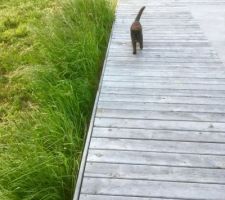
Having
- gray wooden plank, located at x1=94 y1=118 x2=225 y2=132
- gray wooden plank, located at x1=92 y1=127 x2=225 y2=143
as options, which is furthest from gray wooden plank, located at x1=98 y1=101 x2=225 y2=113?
gray wooden plank, located at x1=92 y1=127 x2=225 y2=143

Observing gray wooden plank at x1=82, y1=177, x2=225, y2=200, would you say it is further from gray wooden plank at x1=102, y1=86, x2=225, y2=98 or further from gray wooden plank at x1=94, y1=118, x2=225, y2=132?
gray wooden plank at x1=102, y1=86, x2=225, y2=98

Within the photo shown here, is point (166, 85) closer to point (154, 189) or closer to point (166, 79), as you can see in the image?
point (166, 79)

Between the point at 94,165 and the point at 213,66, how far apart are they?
214cm

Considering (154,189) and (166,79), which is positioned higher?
(154,189)

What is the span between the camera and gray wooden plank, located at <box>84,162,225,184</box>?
2537 millimetres

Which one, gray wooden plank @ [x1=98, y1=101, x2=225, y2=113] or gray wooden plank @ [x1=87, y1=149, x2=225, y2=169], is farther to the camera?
gray wooden plank @ [x1=98, y1=101, x2=225, y2=113]

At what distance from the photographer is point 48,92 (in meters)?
3.77

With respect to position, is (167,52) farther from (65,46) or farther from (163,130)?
(163,130)

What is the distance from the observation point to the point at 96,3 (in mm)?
5602

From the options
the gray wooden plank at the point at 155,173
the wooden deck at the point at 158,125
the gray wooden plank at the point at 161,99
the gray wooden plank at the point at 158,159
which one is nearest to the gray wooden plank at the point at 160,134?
the wooden deck at the point at 158,125

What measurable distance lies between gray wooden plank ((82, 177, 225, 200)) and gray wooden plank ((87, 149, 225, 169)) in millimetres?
202

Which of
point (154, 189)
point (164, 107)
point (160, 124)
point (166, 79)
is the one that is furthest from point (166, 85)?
point (154, 189)

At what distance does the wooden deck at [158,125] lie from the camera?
2498 millimetres

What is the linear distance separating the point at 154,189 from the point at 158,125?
0.76 m
